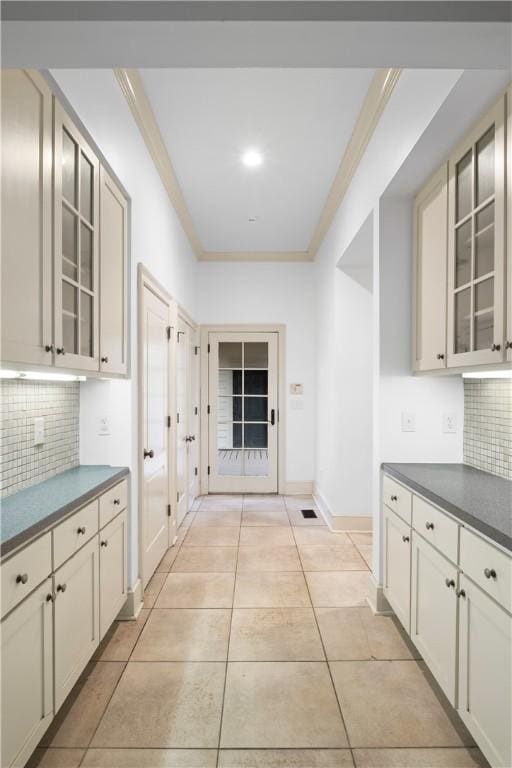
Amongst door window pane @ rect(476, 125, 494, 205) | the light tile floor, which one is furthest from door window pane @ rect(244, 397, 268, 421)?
door window pane @ rect(476, 125, 494, 205)

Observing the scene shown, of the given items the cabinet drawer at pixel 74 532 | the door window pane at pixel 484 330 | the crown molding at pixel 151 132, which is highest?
the crown molding at pixel 151 132

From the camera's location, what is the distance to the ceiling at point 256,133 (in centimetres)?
244

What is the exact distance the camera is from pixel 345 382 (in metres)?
4.11

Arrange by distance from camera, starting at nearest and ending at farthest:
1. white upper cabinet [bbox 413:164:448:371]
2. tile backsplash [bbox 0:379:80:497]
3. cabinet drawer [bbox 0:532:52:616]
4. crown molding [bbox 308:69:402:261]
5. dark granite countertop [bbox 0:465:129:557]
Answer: cabinet drawer [bbox 0:532:52:616], dark granite countertop [bbox 0:465:129:557], tile backsplash [bbox 0:379:80:497], white upper cabinet [bbox 413:164:448:371], crown molding [bbox 308:69:402:261]

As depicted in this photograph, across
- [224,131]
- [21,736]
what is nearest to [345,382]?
[224,131]

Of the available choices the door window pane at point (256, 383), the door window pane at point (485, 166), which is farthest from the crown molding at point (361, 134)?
the door window pane at point (256, 383)

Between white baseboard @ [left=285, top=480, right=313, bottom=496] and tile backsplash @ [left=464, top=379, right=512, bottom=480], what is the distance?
311cm

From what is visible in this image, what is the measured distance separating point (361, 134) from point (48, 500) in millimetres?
2814

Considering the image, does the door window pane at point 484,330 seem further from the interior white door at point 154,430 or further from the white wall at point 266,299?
the white wall at point 266,299

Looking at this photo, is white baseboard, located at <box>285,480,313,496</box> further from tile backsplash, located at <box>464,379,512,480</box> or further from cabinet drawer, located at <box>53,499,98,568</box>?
cabinet drawer, located at <box>53,499,98,568</box>

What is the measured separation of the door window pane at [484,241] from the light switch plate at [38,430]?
210 cm

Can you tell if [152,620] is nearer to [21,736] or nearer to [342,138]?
[21,736]

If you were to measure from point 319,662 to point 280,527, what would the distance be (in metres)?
2.07

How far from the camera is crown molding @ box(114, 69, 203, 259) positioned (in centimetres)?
236
